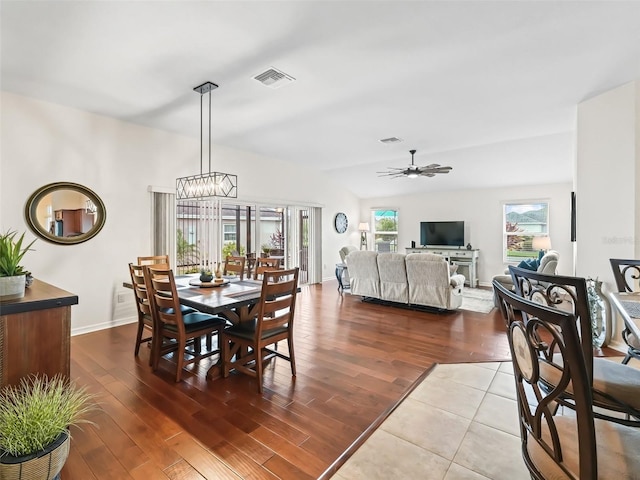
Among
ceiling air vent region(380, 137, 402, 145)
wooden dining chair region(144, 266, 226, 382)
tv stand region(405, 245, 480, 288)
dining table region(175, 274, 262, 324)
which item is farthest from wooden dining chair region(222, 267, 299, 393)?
tv stand region(405, 245, 480, 288)

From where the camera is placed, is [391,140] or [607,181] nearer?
[607,181]

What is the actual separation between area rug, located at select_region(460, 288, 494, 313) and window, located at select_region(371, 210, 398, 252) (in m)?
2.65

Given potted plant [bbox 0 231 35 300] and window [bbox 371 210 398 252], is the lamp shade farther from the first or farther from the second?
potted plant [bbox 0 231 35 300]

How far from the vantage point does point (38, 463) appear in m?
1.46

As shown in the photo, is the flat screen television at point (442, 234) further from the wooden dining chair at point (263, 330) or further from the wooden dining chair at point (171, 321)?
the wooden dining chair at point (171, 321)

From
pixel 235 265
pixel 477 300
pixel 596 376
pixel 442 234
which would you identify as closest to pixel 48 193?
pixel 235 265

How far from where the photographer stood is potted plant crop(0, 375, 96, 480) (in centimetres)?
144

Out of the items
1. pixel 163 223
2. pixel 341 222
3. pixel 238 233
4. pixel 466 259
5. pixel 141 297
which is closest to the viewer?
pixel 141 297

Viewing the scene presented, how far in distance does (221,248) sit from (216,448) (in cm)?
422

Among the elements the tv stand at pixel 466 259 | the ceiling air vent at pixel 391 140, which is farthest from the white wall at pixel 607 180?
the tv stand at pixel 466 259

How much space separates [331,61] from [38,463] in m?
3.35

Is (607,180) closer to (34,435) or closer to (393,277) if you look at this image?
(393,277)

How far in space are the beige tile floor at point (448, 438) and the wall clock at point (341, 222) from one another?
6.06 meters

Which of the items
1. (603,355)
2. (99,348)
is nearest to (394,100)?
(603,355)
